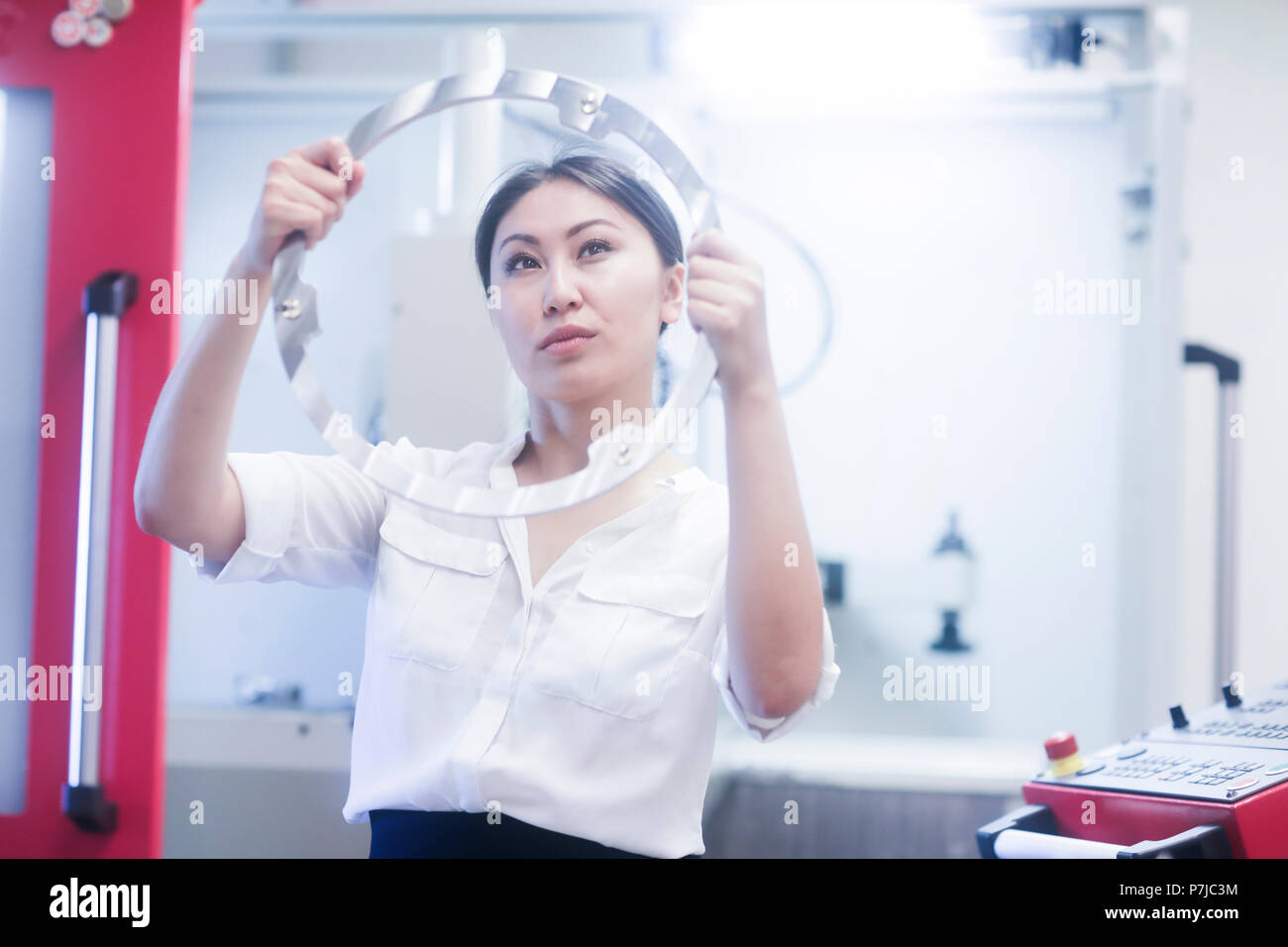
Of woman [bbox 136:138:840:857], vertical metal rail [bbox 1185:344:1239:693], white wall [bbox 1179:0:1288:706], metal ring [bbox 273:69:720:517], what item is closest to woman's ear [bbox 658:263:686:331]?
woman [bbox 136:138:840:857]

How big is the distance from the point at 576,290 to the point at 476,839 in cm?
46


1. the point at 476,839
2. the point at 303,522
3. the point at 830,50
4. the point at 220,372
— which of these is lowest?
the point at 476,839

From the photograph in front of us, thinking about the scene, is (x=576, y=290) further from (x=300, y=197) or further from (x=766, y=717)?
(x=766, y=717)

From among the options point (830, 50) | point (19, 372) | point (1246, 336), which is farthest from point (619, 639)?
point (1246, 336)

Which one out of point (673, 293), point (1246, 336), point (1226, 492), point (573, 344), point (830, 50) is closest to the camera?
point (573, 344)

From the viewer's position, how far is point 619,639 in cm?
88

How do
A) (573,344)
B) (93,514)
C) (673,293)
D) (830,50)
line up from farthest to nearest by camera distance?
(830,50) → (93,514) → (673,293) → (573,344)

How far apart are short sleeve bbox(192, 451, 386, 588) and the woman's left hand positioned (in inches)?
13.1

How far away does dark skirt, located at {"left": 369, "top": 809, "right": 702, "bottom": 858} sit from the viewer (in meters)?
0.83

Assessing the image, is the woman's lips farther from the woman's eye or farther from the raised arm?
the raised arm

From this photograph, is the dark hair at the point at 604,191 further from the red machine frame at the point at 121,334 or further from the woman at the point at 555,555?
the red machine frame at the point at 121,334

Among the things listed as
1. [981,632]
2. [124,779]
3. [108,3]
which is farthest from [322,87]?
[981,632]
